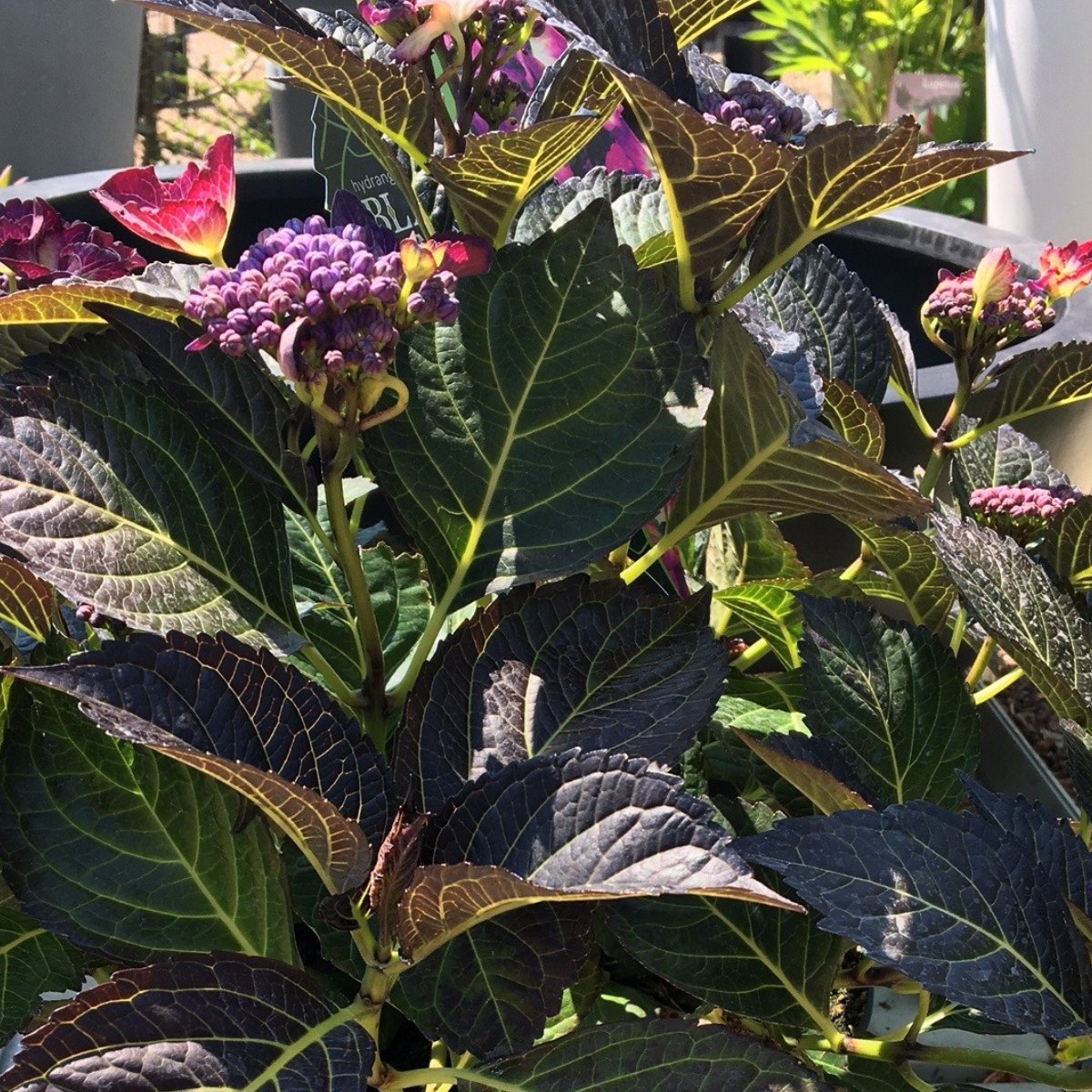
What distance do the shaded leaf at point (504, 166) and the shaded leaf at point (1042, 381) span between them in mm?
300

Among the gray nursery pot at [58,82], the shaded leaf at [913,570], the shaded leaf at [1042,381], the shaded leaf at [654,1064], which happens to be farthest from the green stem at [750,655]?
the gray nursery pot at [58,82]

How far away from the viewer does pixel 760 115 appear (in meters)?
0.49

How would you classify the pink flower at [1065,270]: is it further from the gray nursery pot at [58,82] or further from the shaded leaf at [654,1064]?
the gray nursery pot at [58,82]

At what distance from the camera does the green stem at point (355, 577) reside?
16.9 inches

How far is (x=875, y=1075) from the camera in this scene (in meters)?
0.50

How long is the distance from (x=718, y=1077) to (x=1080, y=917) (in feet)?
0.47

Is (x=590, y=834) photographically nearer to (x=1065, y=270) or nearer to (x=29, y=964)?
(x=29, y=964)

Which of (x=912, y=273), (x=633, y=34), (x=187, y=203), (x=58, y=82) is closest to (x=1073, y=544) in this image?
(x=633, y=34)

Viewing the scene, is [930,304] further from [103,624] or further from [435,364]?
[103,624]

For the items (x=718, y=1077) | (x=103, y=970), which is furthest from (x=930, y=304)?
(x=103, y=970)

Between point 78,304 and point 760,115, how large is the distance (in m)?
0.27

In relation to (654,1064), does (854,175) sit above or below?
above

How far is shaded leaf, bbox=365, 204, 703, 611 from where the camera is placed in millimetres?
469

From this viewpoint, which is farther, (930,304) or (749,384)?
(930,304)
